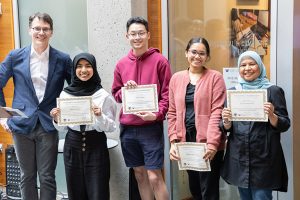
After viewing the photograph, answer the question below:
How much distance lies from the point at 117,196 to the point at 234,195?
1180 millimetres

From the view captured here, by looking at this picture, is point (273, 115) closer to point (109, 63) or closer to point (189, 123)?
point (189, 123)

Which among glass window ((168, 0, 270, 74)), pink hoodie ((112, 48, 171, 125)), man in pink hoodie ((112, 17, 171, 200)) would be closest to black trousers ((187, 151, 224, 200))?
man in pink hoodie ((112, 17, 171, 200))

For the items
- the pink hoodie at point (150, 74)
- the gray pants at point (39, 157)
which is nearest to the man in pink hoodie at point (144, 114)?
the pink hoodie at point (150, 74)

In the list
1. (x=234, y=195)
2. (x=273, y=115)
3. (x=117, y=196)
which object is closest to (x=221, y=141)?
(x=273, y=115)

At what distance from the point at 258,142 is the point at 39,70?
77.2 inches

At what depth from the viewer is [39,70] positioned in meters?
3.74

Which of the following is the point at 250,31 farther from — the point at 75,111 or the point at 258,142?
the point at 75,111

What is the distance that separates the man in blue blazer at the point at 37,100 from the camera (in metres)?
3.73

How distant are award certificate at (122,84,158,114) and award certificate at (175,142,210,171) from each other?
386 mm

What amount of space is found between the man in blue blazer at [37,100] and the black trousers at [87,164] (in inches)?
9.9

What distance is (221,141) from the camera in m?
3.31

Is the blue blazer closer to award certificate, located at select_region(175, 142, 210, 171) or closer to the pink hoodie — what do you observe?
the pink hoodie

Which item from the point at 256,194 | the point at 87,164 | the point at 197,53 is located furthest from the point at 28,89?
the point at 256,194

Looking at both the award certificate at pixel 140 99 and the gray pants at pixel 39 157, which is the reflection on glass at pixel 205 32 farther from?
the gray pants at pixel 39 157
